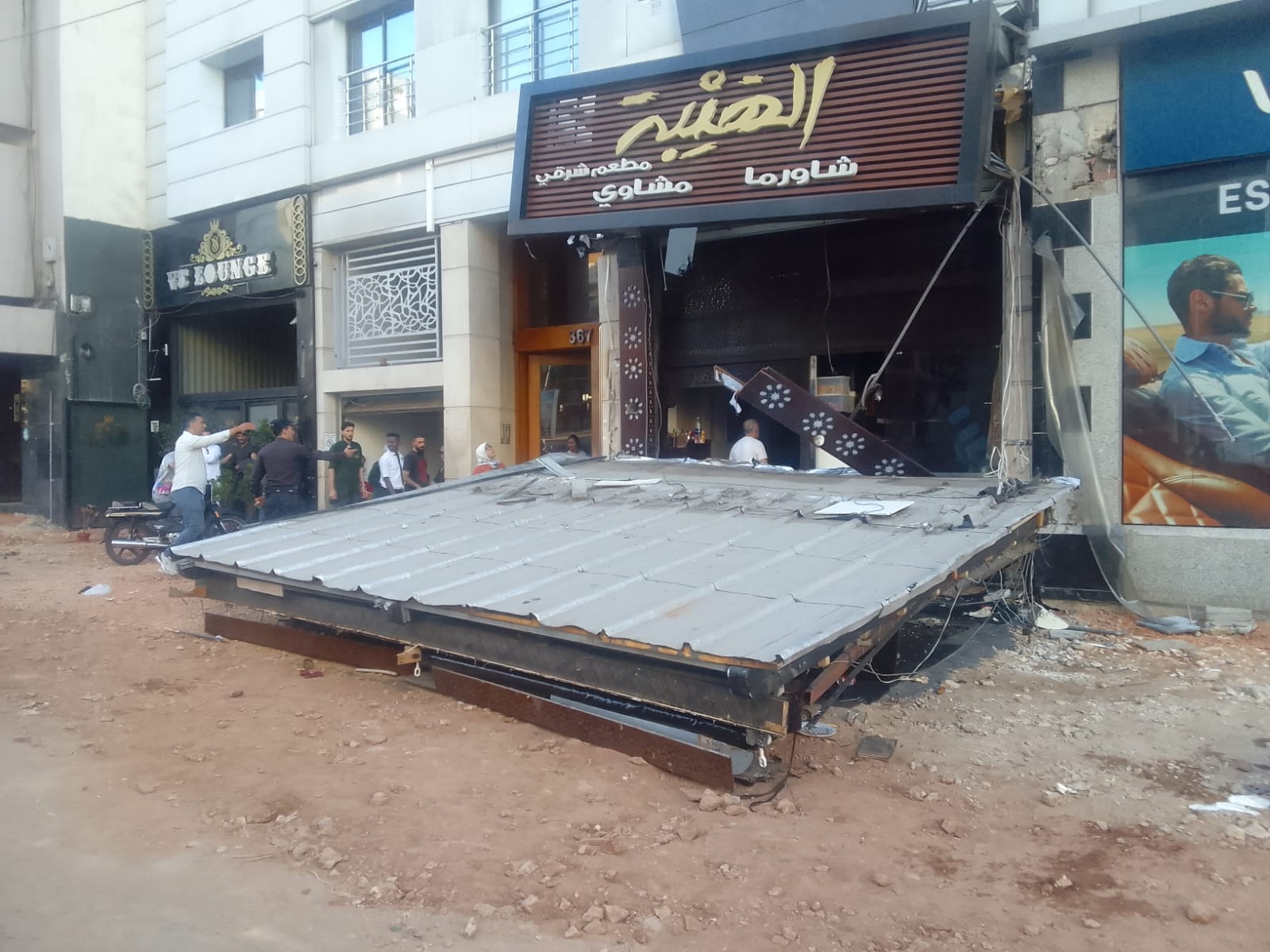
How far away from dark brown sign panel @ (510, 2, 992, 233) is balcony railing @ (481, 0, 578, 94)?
2113 mm

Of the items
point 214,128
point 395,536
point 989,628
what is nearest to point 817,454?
point 989,628

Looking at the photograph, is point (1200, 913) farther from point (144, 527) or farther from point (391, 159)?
point (391, 159)

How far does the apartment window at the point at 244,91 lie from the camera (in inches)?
617

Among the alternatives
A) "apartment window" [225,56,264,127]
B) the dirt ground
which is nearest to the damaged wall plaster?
the dirt ground

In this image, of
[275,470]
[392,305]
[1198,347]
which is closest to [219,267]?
[392,305]

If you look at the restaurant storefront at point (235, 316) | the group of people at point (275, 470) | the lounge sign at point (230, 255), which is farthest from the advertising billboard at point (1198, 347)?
the lounge sign at point (230, 255)

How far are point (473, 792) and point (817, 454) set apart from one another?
7.28 m

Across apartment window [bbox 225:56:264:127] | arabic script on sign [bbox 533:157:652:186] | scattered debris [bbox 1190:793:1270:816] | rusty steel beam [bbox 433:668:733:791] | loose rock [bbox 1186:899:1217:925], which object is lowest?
scattered debris [bbox 1190:793:1270:816]

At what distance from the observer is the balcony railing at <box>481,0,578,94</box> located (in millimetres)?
11750

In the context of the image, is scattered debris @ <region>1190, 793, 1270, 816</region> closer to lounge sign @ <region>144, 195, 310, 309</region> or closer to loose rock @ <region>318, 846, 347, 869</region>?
loose rock @ <region>318, 846, 347, 869</region>

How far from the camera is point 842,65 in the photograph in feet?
28.2

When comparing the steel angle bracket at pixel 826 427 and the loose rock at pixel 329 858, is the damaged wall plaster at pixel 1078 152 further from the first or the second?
the loose rock at pixel 329 858

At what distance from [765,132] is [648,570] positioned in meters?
5.73

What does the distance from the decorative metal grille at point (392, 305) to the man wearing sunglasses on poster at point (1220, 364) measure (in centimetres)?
882
